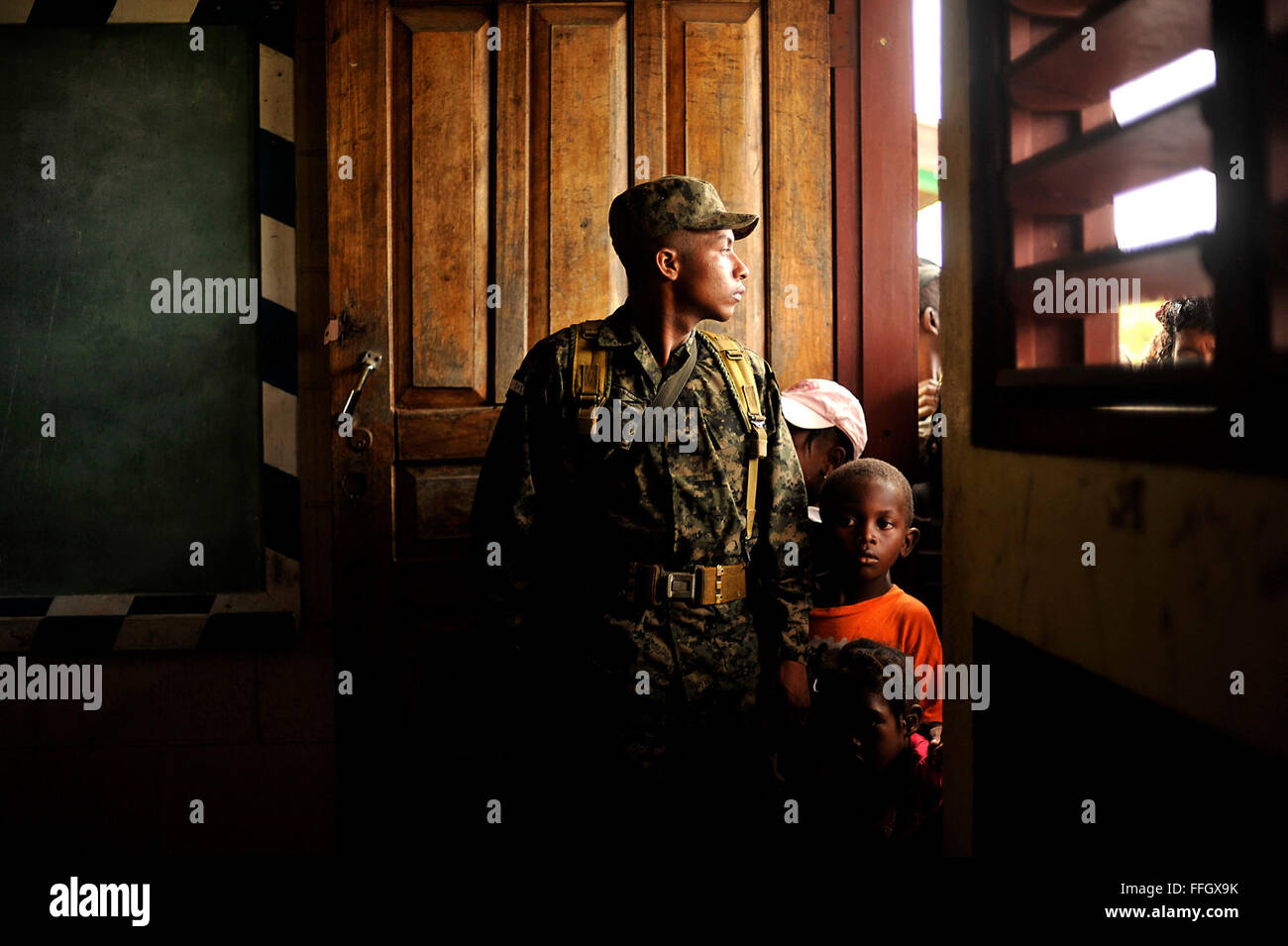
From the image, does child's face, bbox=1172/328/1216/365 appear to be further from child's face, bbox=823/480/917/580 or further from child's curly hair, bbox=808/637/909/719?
child's curly hair, bbox=808/637/909/719

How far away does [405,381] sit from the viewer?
2.32 m

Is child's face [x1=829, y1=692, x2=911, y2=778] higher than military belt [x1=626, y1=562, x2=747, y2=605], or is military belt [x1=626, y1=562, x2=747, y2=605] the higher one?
military belt [x1=626, y1=562, x2=747, y2=605]

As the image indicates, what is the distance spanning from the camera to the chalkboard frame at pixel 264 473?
95.0 inches

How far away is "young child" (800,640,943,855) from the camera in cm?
188

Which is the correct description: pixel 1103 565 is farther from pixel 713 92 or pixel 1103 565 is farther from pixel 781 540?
pixel 713 92

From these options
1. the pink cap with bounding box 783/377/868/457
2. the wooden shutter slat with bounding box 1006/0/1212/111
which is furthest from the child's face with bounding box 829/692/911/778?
the wooden shutter slat with bounding box 1006/0/1212/111

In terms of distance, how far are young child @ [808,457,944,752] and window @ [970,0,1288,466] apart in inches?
32.3

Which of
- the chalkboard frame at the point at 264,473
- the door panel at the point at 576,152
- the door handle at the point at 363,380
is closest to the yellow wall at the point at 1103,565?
the door panel at the point at 576,152

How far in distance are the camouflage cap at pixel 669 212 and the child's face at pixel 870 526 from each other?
675mm

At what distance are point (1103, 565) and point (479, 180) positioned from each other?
1824 millimetres

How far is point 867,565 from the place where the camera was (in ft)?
6.77

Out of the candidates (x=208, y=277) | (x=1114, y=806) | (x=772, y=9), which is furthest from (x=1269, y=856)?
(x=208, y=277)

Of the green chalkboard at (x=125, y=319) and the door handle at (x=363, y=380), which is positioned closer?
the door handle at (x=363, y=380)

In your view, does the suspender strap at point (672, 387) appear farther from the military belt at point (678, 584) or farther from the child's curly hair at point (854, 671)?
the child's curly hair at point (854, 671)
